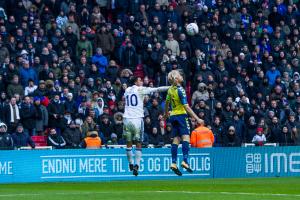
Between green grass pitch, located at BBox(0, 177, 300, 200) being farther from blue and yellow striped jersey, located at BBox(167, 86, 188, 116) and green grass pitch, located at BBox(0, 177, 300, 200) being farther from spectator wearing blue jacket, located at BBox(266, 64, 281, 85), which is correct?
spectator wearing blue jacket, located at BBox(266, 64, 281, 85)

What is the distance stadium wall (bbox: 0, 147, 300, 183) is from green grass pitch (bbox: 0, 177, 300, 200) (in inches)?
95.1

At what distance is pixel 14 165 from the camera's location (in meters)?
31.1

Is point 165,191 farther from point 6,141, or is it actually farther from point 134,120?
point 6,141

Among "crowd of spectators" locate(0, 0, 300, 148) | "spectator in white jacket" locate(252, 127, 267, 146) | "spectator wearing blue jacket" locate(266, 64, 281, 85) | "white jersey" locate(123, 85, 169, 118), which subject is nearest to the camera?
"white jersey" locate(123, 85, 169, 118)

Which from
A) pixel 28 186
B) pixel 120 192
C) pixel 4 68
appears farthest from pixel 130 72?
pixel 120 192

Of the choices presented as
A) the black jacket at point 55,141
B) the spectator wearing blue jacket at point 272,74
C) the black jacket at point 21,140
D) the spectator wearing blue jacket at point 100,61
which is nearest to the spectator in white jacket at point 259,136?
the spectator wearing blue jacket at point 272,74

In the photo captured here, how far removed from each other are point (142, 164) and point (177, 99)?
25.3 ft

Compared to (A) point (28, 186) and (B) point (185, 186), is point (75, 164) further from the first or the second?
(B) point (185, 186)

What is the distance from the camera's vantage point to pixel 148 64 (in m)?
39.1

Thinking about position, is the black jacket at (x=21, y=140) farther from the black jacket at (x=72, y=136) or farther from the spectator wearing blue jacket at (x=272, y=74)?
the spectator wearing blue jacket at (x=272, y=74)

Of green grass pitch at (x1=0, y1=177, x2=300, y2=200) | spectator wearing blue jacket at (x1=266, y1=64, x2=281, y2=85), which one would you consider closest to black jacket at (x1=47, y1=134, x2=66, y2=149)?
green grass pitch at (x1=0, y1=177, x2=300, y2=200)

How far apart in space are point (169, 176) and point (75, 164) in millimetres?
2882

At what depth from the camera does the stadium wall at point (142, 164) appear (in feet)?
103

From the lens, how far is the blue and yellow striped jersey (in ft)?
81.6
